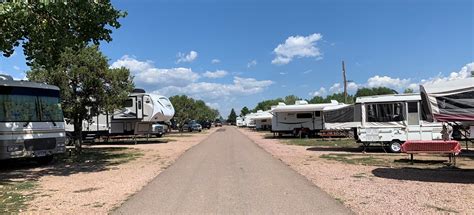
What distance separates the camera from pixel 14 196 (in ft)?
30.1

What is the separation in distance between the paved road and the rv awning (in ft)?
11.6

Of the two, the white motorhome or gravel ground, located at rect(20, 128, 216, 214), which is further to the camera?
the white motorhome

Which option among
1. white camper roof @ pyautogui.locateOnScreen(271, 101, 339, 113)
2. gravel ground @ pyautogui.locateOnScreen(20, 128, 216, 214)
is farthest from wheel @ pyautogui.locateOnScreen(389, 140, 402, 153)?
white camper roof @ pyautogui.locateOnScreen(271, 101, 339, 113)

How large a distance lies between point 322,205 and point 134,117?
2304 cm

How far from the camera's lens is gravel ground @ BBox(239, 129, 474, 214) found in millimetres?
7547

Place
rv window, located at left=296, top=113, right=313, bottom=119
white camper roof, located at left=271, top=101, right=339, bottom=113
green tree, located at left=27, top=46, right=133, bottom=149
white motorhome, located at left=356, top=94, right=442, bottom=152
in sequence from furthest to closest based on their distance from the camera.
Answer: rv window, located at left=296, top=113, right=313, bottom=119 < white camper roof, located at left=271, top=101, right=339, bottom=113 < green tree, located at left=27, top=46, right=133, bottom=149 < white motorhome, located at left=356, top=94, right=442, bottom=152

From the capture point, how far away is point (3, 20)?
11.0 metres

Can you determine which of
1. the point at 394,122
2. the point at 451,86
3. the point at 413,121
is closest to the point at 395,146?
the point at 394,122

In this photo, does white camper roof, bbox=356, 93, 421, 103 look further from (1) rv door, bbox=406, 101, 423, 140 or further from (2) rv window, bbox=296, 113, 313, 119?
(2) rv window, bbox=296, 113, 313, 119

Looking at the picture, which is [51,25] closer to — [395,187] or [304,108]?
[395,187]

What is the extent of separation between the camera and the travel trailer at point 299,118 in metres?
35.7

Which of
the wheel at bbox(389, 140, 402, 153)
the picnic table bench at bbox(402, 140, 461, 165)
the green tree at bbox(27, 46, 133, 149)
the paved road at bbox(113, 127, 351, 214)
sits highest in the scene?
the green tree at bbox(27, 46, 133, 149)

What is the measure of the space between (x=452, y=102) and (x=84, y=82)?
53.0ft

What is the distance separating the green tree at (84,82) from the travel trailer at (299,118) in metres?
17.2
